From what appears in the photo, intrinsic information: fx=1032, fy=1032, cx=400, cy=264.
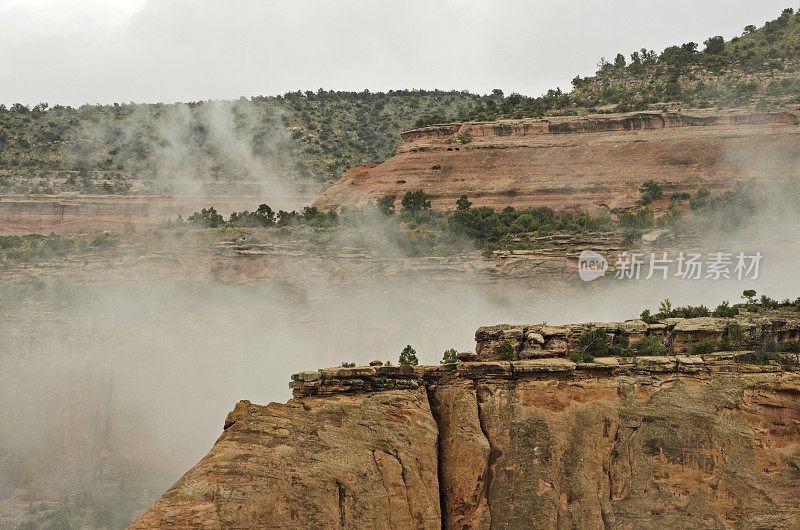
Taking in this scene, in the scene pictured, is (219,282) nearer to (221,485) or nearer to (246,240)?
(246,240)

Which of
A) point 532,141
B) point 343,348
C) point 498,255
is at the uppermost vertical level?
point 532,141

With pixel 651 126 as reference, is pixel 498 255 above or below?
below

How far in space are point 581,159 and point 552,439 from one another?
5254 cm

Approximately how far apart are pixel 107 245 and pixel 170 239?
4139 millimetres

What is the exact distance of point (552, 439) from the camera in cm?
2733

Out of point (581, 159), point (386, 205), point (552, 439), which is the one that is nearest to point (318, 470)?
point (552, 439)

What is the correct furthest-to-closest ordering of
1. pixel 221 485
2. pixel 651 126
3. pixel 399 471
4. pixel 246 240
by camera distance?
pixel 651 126, pixel 246 240, pixel 399 471, pixel 221 485

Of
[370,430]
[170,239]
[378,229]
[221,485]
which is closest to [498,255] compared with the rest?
[378,229]

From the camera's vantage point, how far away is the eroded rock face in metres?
22.5

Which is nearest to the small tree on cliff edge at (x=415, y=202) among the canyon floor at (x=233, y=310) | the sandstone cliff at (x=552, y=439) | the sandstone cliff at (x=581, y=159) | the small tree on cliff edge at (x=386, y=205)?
the small tree on cliff edge at (x=386, y=205)

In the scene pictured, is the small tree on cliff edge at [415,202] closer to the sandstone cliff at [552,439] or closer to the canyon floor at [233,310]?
the canyon floor at [233,310]

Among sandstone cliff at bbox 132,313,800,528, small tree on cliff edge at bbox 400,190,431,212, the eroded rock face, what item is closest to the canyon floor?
small tree on cliff edge at bbox 400,190,431,212

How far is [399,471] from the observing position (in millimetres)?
25688

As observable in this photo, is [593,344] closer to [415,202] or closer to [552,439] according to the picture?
[552,439]
